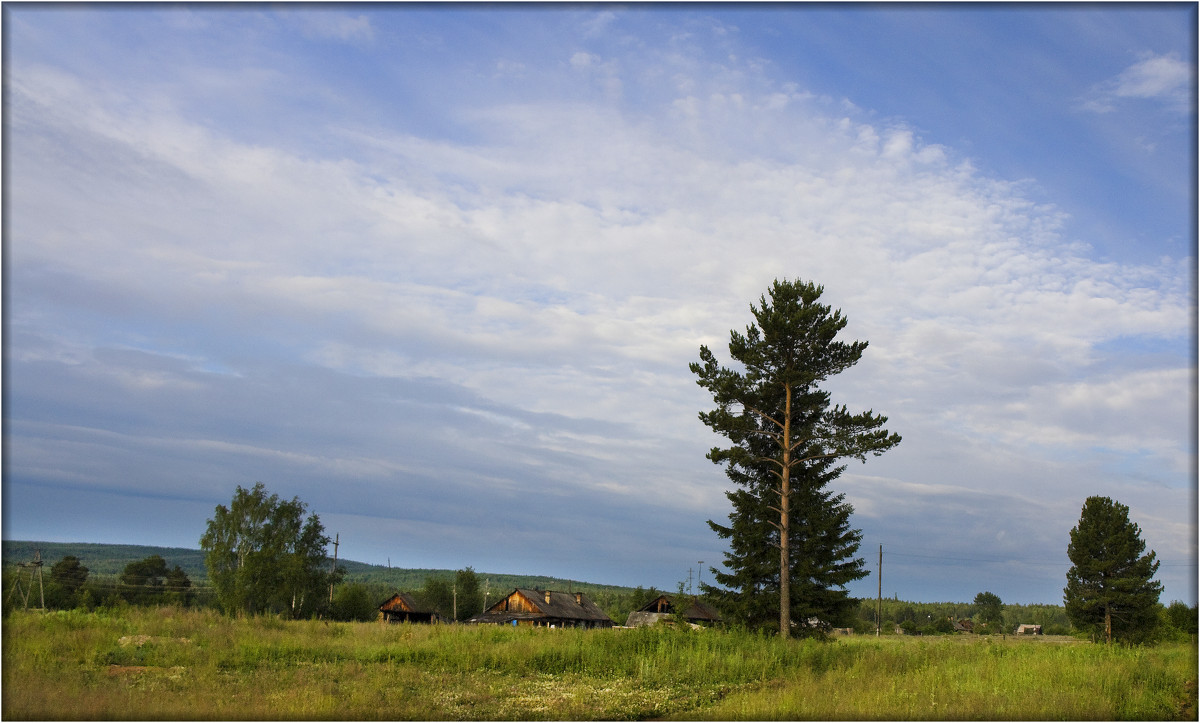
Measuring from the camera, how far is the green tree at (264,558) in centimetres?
4988

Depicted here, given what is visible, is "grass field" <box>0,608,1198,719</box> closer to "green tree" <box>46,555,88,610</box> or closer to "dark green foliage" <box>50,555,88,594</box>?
"green tree" <box>46,555,88,610</box>

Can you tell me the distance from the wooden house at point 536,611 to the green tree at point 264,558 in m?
14.4

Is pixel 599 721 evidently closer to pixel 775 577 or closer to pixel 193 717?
pixel 193 717

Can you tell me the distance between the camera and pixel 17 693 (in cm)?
974

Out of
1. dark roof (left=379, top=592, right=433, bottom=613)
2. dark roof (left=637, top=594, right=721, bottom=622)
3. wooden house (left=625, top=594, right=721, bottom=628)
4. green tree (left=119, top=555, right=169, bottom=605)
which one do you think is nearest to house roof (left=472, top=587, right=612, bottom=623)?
wooden house (left=625, top=594, right=721, bottom=628)

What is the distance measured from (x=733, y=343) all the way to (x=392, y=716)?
1494 cm

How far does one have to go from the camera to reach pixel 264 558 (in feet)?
166

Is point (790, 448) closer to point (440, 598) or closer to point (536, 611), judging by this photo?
point (536, 611)

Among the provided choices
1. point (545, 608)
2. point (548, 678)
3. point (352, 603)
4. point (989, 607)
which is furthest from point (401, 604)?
point (989, 607)

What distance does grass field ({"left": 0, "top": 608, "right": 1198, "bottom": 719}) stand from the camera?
1047 cm

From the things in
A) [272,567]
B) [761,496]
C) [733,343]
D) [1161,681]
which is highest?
[733,343]

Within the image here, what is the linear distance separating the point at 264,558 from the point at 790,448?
4390 centimetres

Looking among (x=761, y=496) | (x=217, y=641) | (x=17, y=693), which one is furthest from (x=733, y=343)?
(x=17, y=693)

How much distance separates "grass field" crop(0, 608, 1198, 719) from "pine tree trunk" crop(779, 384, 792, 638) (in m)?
1.28
